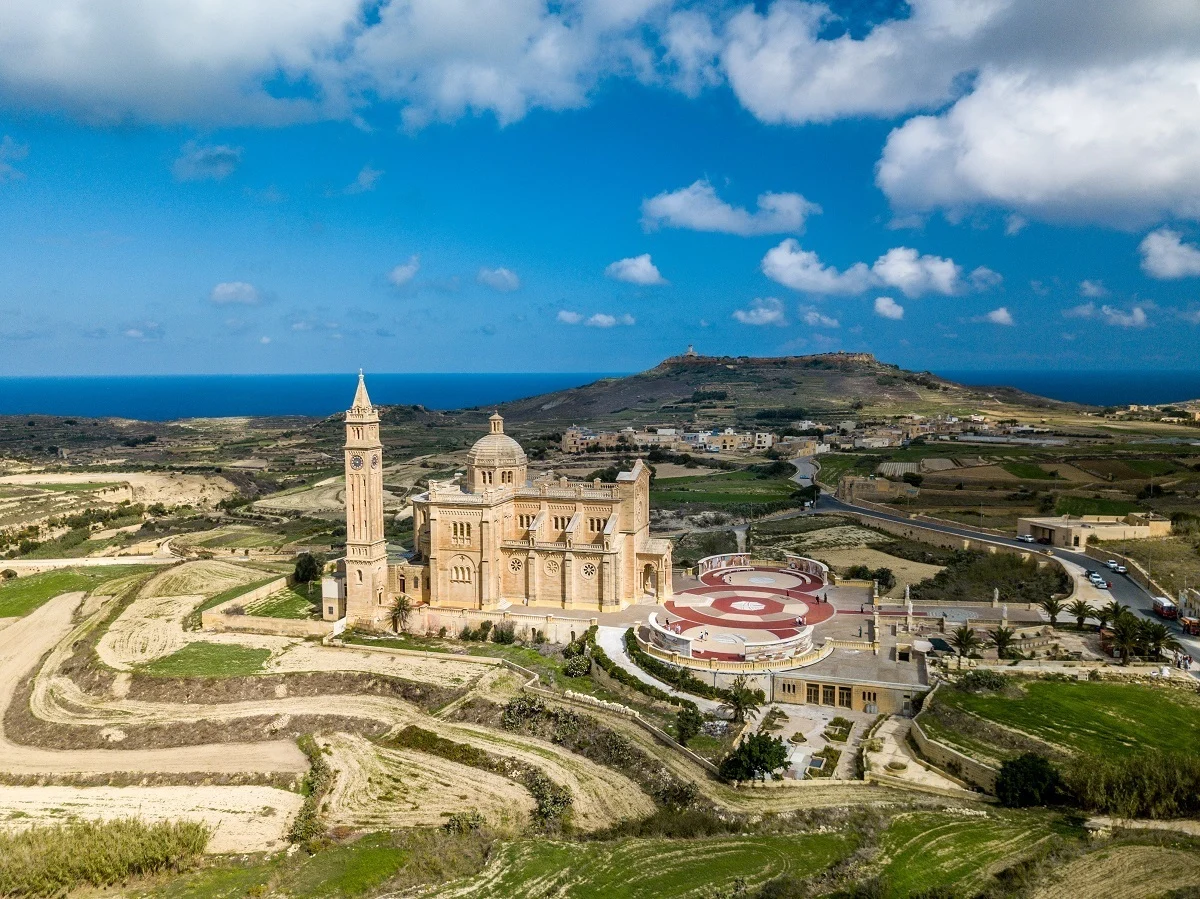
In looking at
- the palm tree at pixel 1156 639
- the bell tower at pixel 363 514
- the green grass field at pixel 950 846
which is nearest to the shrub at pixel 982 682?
the palm tree at pixel 1156 639

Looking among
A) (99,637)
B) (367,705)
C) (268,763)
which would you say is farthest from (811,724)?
(99,637)

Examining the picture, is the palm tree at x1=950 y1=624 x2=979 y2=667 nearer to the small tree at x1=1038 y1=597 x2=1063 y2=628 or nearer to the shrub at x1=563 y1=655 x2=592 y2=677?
the small tree at x1=1038 y1=597 x2=1063 y2=628

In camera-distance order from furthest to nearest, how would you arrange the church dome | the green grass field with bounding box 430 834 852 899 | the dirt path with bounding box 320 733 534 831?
the church dome → the dirt path with bounding box 320 733 534 831 → the green grass field with bounding box 430 834 852 899

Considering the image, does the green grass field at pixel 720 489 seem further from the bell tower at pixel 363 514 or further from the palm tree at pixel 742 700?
the palm tree at pixel 742 700

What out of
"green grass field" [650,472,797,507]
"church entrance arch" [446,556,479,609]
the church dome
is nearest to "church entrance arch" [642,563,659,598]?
the church dome

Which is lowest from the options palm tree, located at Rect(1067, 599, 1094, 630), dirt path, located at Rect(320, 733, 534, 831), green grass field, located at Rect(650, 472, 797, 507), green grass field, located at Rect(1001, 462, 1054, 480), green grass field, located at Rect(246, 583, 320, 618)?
dirt path, located at Rect(320, 733, 534, 831)
